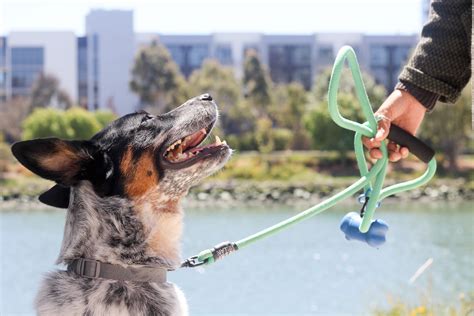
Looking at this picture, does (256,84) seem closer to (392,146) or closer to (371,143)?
(392,146)

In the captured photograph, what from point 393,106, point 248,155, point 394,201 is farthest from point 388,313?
point 248,155

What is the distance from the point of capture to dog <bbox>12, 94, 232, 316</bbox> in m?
2.82

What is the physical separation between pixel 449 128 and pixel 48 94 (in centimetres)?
3058

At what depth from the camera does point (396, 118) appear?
3.50 metres

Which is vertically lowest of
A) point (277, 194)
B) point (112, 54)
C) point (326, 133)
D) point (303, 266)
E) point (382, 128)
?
point (277, 194)

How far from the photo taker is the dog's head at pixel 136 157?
2842 mm

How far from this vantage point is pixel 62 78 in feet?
222

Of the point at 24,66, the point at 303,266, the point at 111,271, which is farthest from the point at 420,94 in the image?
the point at 24,66

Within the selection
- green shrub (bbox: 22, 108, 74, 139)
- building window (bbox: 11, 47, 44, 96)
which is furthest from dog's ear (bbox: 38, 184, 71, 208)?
building window (bbox: 11, 47, 44, 96)

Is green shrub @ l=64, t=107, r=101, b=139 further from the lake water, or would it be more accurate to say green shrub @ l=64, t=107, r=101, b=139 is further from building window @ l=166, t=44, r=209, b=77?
building window @ l=166, t=44, r=209, b=77

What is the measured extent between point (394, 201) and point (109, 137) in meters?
31.0

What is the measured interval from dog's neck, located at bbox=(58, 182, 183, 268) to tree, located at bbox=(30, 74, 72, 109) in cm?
5467

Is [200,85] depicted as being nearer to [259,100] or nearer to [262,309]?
[259,100]

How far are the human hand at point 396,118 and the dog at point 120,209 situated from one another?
0.67 meters
